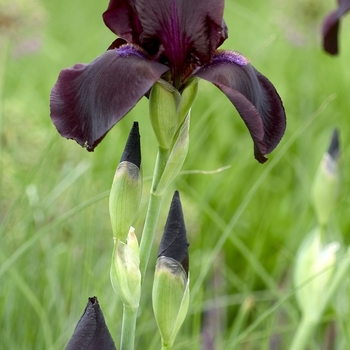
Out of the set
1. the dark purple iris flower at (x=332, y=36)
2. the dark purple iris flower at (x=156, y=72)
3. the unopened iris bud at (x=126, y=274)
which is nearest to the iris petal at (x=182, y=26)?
the dark purple iris flower at (x=156, y=72)

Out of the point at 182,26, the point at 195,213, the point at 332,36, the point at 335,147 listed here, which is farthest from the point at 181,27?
the point at 195,213

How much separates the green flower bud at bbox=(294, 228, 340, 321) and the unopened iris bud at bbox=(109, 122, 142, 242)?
491mm

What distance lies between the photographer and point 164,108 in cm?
66

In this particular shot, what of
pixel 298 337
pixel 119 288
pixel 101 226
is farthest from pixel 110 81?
pixel 101 226

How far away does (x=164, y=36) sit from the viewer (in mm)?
665

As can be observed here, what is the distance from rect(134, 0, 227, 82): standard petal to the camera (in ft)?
2.14

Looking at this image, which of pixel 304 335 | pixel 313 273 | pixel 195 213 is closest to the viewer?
pixel 304 335

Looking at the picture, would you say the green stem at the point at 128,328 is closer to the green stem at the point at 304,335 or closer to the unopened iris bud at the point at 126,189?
the unopened iris bud at the point at 126,189

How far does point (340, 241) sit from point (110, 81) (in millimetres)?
875

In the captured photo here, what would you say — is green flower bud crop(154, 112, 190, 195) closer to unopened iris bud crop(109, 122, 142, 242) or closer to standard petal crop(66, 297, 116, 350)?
unopened iris bud crop(109, 122, 142, 242)

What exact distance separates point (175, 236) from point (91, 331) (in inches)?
5.8

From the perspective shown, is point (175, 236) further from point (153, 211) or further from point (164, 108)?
point (164, 108)

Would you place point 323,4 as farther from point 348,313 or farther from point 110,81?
point 110,81

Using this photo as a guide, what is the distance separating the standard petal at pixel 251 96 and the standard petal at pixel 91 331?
0.23 m
